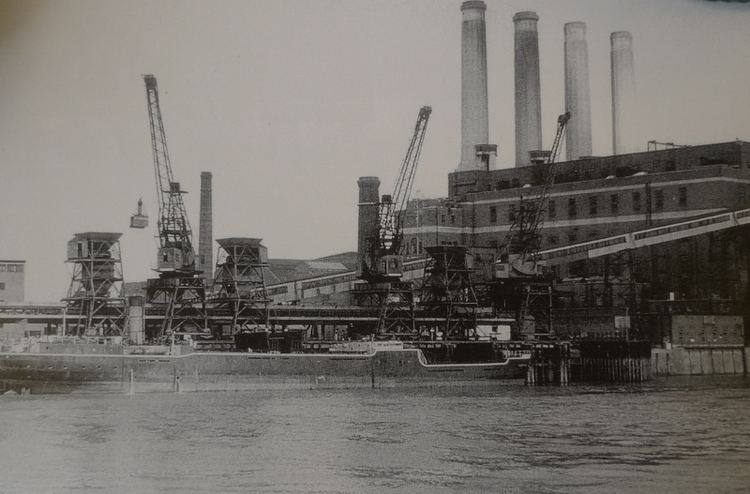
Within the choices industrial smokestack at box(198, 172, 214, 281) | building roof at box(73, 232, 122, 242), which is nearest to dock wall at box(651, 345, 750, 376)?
industrial smokestack at box(198, 172, 214, 281)

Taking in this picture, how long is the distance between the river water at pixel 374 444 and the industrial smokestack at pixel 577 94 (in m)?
49.1

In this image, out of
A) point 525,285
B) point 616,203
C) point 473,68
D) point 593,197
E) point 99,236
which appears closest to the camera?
point 99,236

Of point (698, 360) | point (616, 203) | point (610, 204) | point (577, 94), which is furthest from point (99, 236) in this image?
point (577, 94)

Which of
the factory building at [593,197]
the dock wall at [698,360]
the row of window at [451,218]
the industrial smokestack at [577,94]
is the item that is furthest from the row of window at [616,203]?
the dock wall at [698,360]

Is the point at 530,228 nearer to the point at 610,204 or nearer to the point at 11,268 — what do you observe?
the point at 610,204

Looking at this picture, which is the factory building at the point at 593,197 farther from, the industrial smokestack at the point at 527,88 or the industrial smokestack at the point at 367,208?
the industrial smokestack at the point at 367,208

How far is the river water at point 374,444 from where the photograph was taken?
1067 inches

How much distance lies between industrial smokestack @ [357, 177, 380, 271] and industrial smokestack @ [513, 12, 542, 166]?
2297 cm

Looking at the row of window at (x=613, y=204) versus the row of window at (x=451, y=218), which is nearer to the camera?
the row of window at (x=613, y=204)

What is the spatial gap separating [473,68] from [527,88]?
696 cm

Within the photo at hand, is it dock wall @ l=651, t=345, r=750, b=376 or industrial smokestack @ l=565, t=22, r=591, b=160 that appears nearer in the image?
dock wall @ l=651, t=345, r=750, b=376

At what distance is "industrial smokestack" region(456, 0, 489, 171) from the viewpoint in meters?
91.9

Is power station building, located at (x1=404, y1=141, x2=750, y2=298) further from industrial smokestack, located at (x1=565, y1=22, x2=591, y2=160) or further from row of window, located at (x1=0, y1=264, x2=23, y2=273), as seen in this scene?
row of window, located at (x1=0, y1=264, x2=23, y2=273)

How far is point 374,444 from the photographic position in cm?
3450
